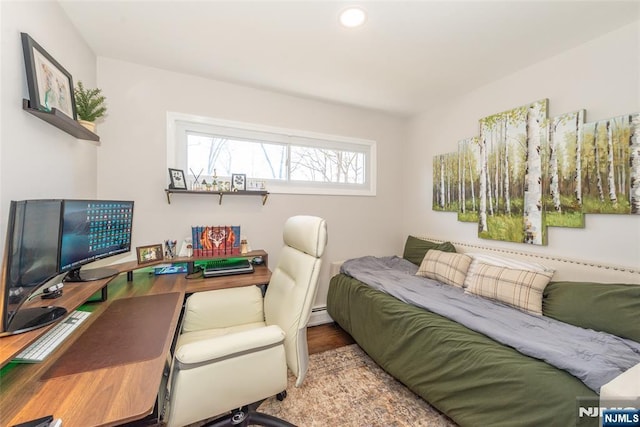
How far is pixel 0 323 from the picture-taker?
787 mm

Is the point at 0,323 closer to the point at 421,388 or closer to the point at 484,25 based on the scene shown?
the point at 421,388

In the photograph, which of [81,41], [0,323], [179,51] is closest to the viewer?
[0,323]

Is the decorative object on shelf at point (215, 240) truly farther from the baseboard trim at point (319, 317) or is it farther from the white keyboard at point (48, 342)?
the baseboard trim at point (319, 317)

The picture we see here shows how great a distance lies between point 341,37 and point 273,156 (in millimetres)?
1263

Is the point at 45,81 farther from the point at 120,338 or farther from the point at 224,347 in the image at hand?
the point at 224,347

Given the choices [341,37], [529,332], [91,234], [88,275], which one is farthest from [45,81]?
[529,332]

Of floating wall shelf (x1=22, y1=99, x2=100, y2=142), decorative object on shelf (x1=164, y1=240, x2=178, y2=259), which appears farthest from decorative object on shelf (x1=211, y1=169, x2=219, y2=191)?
floating wall shelf (x1=22, y1=99, x2=100, y2=142)

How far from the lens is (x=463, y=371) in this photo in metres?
1.32

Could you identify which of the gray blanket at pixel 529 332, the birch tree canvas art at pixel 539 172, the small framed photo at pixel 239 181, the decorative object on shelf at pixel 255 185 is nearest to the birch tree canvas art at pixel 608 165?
the birch tree canvas art at pixel 539 172

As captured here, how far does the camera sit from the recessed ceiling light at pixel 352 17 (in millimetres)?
1449

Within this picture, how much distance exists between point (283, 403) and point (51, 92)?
2228 mm

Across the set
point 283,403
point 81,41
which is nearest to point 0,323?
point 283,403

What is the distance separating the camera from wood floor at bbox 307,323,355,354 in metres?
2.26

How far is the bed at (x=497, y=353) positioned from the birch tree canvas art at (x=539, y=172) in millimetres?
363
